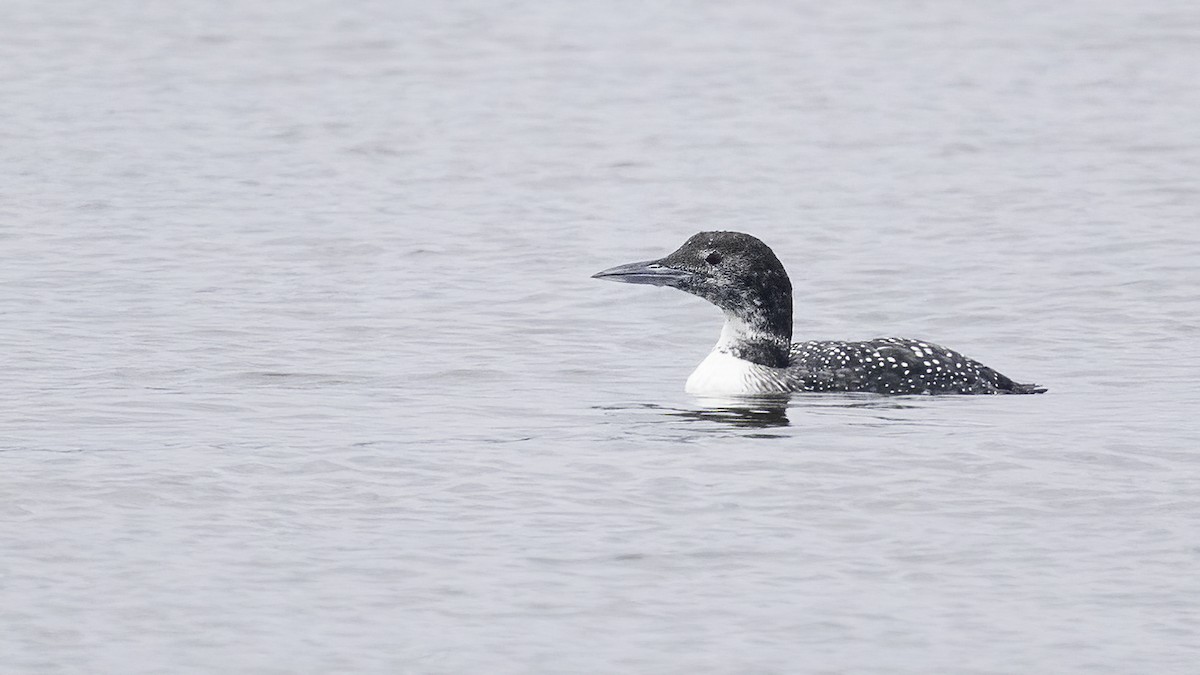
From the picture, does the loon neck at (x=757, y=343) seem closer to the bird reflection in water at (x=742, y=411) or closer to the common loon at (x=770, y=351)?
the common loon at (x=770, y=351)

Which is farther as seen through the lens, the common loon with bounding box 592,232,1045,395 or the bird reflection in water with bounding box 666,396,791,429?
the common loon with bounding box 592,232,1045,395

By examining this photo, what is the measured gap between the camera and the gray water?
7.36 meters

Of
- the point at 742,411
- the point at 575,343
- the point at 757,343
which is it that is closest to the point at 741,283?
the point at 757,343

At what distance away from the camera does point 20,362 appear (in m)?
11.7

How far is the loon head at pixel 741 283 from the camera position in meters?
11.7

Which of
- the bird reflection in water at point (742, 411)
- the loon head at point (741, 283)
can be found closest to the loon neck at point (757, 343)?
the loon head at point (741, 283)

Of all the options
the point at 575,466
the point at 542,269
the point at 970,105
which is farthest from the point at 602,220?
the point at 575,466

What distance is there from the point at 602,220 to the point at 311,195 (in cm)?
233

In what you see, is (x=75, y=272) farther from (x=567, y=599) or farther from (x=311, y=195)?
(x=567, y=599)

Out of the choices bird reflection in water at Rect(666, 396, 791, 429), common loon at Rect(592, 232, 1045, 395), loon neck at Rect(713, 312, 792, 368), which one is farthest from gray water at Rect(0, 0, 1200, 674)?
loon neck at Rect(713, 312, 792, 368)

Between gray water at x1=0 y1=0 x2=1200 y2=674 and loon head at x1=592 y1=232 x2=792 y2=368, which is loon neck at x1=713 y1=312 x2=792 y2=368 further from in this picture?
gray water at x1=0 y1=0 x2=1200 y2=674

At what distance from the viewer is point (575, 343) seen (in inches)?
508

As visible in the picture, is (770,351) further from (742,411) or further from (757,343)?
(742,411)

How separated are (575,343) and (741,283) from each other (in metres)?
1.42
